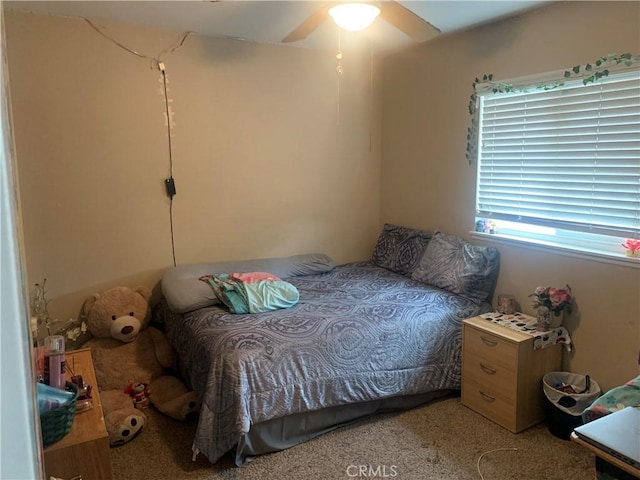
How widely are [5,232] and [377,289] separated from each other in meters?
2.98

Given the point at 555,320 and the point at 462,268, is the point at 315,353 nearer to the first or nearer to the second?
the point at 462,268

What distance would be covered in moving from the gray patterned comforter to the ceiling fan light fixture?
1.54 meters

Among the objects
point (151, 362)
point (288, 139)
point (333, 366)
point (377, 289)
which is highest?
point (288, 139)

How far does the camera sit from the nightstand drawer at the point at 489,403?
8.48 ft

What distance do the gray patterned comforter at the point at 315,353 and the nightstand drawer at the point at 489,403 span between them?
0.11 metres

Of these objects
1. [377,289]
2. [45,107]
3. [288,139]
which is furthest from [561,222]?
[45,107]

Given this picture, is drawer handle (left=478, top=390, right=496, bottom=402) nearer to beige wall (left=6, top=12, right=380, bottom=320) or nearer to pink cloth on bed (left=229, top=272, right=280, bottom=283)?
pink cloth on bed (left=229, top=272, right=280, bottom=283)

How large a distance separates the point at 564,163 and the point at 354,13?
149 centimetres

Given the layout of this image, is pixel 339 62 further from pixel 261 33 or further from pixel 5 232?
pixel 5 232

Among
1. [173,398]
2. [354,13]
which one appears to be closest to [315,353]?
[173,398]

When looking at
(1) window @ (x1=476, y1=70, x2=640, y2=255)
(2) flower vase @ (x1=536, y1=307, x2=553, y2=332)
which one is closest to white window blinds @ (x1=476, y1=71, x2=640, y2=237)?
(1) window @ (x1=476, y1=70, x2=640, y2=255)

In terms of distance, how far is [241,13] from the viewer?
113 inches

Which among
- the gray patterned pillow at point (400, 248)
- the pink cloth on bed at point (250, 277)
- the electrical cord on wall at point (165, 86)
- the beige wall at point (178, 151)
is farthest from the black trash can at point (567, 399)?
the electrical cord on wall at point (165, 86)

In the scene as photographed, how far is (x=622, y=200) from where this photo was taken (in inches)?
98.1
